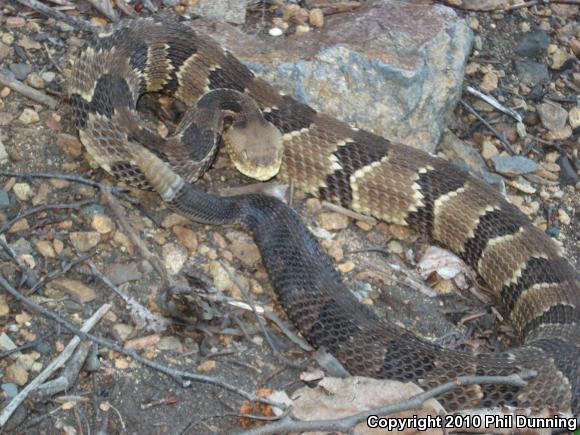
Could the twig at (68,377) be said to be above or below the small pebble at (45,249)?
below

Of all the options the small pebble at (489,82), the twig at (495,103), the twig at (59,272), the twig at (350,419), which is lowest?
the twig at (59,272)

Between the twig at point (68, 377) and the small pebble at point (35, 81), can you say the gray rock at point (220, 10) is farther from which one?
the twig at point (68, 377)

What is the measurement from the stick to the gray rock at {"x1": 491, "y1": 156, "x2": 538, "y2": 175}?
313 centimetres

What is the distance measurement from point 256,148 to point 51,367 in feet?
6.53

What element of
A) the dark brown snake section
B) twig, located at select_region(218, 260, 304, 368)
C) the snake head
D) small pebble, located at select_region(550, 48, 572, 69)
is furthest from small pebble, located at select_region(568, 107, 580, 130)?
twig, located at select_region(218, 260, 304, 368)

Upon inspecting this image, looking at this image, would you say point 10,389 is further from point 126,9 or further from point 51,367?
point 126,9

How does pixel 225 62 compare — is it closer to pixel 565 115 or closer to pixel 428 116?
pixel 428 116

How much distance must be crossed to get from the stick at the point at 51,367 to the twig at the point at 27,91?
151cm

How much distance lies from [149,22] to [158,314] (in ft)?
7.28

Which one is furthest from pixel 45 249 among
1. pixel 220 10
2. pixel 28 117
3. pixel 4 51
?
pixel 220 10

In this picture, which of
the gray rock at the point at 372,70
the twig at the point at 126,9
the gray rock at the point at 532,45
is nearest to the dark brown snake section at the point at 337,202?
the gray rock at the point at 372,70

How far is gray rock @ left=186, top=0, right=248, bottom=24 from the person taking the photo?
5.81m

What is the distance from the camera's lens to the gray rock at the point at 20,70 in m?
5.04

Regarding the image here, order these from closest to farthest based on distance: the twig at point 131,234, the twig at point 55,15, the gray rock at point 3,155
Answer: the twig at point 131,234
the gray rock at point 3,155
the twig at point 55,15
